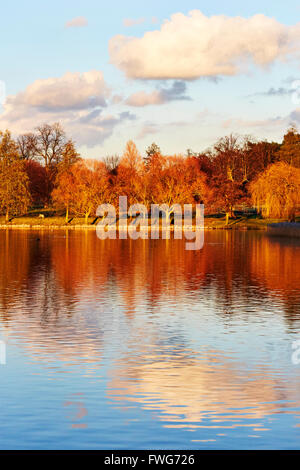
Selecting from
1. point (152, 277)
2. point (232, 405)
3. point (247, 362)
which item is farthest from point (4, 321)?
point (152, 277)

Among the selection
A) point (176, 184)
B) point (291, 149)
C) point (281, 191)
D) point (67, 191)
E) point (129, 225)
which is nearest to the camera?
point (281, 191)

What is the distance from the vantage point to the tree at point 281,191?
85750 millimetres

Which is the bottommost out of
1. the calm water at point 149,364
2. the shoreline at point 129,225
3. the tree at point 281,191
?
the calm water at point 149,364

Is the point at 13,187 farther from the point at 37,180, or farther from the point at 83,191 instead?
the point at 37,180

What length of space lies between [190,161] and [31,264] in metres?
82.6

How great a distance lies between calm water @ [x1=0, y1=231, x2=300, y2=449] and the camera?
10219 mm

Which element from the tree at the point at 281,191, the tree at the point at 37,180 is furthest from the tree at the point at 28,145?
the tree at the point at 281,191

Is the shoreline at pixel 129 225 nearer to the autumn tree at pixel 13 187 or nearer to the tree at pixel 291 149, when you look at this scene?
the autumn tree at pixel 13 187

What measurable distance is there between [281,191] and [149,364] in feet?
244

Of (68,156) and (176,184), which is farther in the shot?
(68,156)

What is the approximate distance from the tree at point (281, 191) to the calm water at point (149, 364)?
5561 centimetres

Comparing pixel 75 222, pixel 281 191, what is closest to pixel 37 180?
pixel 75 222

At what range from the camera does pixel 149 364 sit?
14438mm
